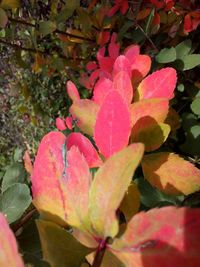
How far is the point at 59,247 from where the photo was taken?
32cm

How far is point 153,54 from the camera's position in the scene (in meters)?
0.96

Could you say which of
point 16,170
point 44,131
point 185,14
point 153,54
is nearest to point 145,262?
point 16,170

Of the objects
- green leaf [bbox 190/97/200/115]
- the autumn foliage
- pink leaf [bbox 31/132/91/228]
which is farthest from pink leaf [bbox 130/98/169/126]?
green leaf [bbox 190/97/200/115]

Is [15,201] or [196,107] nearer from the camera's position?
[15,201]

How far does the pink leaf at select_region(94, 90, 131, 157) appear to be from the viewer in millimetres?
407

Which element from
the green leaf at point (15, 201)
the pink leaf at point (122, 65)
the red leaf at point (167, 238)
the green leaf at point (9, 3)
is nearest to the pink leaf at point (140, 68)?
the pink leaf at point (122, 65)

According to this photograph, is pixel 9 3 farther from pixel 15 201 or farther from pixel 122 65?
pixel 15 201

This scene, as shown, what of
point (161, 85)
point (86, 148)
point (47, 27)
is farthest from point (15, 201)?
point (47, 27)

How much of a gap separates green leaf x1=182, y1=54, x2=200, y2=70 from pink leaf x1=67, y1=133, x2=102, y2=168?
470mm

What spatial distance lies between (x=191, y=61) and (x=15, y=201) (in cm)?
55

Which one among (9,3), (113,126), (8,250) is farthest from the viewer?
(9,3)

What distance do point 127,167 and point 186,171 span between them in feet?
0.52

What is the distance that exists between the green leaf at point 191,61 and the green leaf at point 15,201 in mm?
523

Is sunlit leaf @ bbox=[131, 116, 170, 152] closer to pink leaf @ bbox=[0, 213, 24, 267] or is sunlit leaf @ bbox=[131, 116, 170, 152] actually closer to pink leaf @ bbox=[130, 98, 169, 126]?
pink leaf @ bbox=[130, 98, 169, 126]
